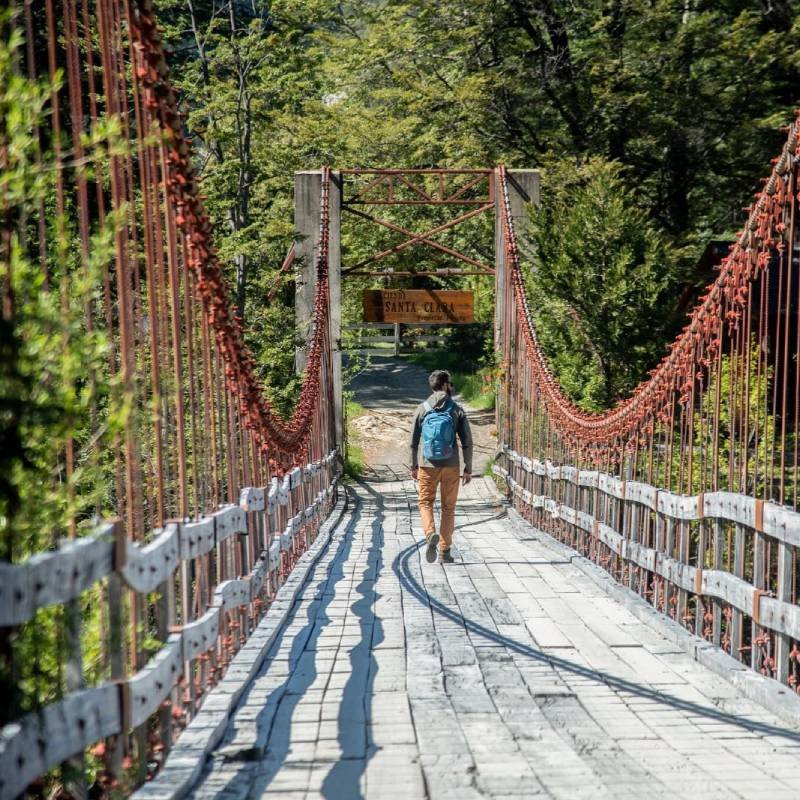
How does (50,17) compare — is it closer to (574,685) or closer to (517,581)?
(574,685)

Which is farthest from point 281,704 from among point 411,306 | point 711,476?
point 411,306

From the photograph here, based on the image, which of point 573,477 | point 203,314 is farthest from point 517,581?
point 203,314

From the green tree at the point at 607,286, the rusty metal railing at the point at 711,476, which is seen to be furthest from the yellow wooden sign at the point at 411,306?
the rusty metal railing at the point at 711,476

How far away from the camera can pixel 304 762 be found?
3861mm

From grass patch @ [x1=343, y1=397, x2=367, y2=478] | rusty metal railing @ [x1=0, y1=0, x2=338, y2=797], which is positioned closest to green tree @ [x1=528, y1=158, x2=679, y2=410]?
grass patch @ [x1=343, y1=397, x2=367, y2=478]

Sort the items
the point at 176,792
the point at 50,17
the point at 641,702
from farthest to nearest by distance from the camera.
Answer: the point at 641,702, the point at 176,792, the point at 50,17

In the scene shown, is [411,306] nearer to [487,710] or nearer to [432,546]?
[432,546]

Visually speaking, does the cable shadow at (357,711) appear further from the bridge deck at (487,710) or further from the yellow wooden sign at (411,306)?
the yellow wooden sign at (411,306)

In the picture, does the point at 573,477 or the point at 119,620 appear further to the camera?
the point at 573,477

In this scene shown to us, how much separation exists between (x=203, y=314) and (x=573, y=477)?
17.7 feet

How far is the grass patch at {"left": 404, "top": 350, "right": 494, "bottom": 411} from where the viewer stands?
92.2 ft

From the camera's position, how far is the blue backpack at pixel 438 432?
9.12 meters

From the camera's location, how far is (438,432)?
914 cm

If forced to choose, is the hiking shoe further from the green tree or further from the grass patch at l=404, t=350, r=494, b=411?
the grass patch at l=404, t=350, r=494, b=411
